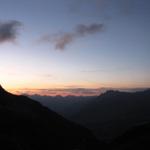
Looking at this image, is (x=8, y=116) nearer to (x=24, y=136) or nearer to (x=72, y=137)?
(x=24, y=136)

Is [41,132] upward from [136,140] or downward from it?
downward

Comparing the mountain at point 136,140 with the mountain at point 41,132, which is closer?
the mountain at point 136,140

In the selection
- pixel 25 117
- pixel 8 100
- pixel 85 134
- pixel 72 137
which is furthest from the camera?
pixel 8 100

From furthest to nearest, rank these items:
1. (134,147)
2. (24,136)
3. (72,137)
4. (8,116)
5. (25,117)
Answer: (72,137), (25,117), (8,116), (24,136), (134,147)

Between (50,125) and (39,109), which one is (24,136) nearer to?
(50,125)

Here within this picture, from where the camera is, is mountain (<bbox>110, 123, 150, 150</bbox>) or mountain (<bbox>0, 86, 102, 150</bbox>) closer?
mountain (<bbox>110, 123, 150, 150</bbox>)

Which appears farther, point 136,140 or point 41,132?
point 41,132

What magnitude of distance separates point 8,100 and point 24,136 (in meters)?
69.3

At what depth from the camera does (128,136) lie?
73.2m

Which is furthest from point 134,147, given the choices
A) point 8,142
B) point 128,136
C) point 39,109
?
point 39,109

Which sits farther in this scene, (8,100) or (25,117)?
(8,100)

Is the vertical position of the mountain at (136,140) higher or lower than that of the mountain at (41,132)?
higher

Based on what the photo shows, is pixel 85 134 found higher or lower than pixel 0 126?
lower

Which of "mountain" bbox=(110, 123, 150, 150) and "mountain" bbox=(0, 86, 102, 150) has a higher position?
"mountain" bbox=(110, 123, 150, 150)
